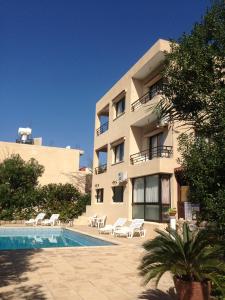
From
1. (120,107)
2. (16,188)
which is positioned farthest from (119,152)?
(16,188)

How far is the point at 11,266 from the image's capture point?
9867mm

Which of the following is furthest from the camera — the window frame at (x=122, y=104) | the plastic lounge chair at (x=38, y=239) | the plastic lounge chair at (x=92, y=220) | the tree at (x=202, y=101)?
the plastic lounge chair at (x=92, y=220)

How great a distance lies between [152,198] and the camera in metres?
19.5

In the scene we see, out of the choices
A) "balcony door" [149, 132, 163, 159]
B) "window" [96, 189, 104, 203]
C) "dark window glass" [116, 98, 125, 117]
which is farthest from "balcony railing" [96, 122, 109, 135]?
"balcony door" [149, 132, 163, 159]

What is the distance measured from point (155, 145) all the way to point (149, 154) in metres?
0.96

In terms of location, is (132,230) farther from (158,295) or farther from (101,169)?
(101,169)

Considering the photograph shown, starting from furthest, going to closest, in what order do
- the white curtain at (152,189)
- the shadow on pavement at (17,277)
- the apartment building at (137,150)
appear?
the white curtain at (152,189)
the apartment building at (137,150)
the shadow on pavement at (17,277)

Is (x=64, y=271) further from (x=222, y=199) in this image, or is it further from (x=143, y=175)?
(x=143, y=175)

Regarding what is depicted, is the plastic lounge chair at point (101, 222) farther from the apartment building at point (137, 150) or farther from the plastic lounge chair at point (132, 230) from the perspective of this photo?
the plastic lounge chair at point (132, 230)

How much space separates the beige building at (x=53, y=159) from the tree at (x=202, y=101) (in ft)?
86.2

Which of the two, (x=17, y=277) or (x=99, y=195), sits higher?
(x=99, y=195)

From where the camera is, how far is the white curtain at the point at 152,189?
19016 millimetres

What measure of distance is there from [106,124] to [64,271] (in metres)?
20.6

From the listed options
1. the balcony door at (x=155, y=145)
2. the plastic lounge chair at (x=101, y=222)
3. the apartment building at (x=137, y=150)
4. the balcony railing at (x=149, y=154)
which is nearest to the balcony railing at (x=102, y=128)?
the apartment building at (x=137, y=150)
